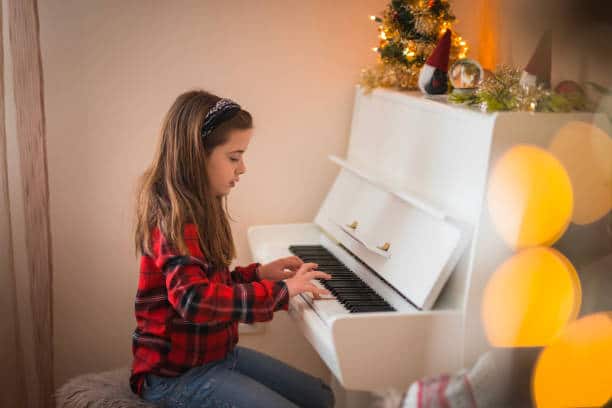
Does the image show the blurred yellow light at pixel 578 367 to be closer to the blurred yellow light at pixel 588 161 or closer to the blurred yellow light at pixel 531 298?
the blurred yellow light at pixel 531 298

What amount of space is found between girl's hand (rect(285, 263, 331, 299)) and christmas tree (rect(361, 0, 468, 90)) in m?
0.81

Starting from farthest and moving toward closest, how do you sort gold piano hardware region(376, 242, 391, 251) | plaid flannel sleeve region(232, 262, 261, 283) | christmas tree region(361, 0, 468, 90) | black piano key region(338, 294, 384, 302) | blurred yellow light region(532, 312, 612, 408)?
christmas tree region(361, 0, 468, 90) < plaid flannel sleeve region(232, 262, 261, 283) < gold piano hardware region(376, 242, 391, 251) < black piano key region(338, 294, 384, 302) < blurred yellow light region(532, 312, 612, 408)

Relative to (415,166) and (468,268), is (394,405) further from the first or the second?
(415,166)

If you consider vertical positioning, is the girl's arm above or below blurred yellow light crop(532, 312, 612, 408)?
above

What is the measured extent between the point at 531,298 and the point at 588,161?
15.1 inches

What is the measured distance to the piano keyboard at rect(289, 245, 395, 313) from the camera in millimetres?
1874

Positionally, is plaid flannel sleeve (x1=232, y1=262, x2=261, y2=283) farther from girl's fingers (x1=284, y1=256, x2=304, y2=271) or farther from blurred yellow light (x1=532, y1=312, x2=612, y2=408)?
blurred yellow light (x1=532, y1=312, x2=612, y2=408)

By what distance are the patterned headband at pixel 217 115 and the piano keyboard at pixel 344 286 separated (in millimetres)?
570

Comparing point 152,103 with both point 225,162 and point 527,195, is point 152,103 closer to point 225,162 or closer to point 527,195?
point 225,162

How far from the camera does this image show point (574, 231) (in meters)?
1.79

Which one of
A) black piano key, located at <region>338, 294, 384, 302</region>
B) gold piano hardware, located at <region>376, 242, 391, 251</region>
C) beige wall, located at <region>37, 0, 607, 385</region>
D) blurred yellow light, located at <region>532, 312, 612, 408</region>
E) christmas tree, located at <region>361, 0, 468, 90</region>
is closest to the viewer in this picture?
blurred yellow light, located at <region>532, 312, 612, 408</region>

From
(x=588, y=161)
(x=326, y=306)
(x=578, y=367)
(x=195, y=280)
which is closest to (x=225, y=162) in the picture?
(x=195, y=280)

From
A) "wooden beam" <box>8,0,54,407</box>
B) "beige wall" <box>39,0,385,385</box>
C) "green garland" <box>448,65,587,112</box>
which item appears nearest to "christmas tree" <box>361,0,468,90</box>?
"beige wall" <box>39,0,385,385</box>

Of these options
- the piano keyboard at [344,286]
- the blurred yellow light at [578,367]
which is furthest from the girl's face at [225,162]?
the blurred yellow light at [578,367]
